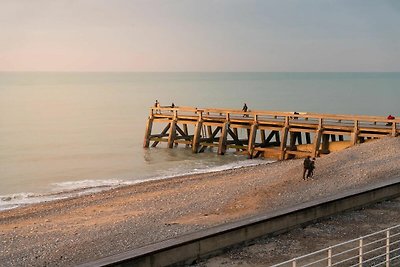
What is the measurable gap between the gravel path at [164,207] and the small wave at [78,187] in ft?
6.06

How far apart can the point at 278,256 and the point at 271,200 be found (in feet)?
23.4

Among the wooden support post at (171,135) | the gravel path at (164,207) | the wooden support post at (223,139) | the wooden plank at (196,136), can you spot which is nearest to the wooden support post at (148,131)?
the wooden support post at (171,135)

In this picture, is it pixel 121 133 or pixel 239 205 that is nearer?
pixel 239 205

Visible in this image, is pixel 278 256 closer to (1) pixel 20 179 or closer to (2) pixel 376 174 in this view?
(2) pixel 376 174

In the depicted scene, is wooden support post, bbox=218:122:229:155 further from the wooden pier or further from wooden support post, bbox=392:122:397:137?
wooden support post, bbox=392:122:397:137

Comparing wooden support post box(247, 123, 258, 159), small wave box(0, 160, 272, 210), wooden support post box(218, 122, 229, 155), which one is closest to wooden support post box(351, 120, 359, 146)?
small wave box(0, 160, 272, 210)

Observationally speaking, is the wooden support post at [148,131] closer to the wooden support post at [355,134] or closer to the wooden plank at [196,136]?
the wooden plank at [196,136]

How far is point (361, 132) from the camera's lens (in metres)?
28.1

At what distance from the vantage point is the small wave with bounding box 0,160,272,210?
77.7ft

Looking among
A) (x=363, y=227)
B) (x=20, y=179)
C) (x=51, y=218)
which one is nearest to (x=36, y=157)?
(x=20, y=179)

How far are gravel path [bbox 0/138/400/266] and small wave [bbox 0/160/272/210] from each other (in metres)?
1.85

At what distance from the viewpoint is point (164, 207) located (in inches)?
724

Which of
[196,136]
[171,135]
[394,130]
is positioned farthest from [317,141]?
[171,135]

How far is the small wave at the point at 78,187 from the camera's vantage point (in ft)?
77.7
